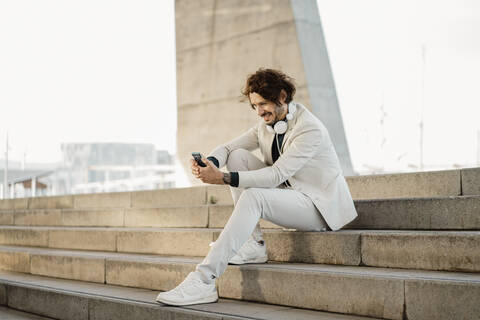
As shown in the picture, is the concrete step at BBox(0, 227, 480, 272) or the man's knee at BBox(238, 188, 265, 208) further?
the man's knee at BBox(238, 188, 265, 208)

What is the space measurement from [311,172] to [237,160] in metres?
0.52

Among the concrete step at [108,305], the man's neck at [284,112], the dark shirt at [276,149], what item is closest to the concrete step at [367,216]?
the dark shirt at [276,149]

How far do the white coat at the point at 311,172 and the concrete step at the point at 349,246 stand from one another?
158 millimetres

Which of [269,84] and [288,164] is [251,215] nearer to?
[288,164]

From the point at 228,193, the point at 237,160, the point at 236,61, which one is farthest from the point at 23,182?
the point at 237,160

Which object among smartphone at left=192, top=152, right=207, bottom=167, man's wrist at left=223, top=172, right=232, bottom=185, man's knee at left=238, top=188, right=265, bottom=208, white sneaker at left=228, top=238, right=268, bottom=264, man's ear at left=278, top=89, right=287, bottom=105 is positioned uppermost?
man's ear at left=278, top=89, right=287, bottom=105

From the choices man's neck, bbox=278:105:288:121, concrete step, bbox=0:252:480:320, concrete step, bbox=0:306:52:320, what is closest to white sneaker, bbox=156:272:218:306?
concrete step, bbox=0:252:480:320

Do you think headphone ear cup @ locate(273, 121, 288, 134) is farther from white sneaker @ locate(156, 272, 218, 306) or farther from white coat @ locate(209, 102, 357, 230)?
white sneaker @ locate(156, 272, 218, 306)

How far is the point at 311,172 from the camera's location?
3557 millimetres

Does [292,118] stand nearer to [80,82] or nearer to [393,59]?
[393,59]

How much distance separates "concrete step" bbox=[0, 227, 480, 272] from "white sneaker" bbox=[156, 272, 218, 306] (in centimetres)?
73

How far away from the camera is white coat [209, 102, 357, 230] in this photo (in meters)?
3.39

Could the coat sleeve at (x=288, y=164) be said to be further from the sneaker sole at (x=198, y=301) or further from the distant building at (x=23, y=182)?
the distant building at (x=23, y=182)

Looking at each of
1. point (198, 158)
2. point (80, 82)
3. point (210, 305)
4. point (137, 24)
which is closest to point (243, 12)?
point (198, 158)
